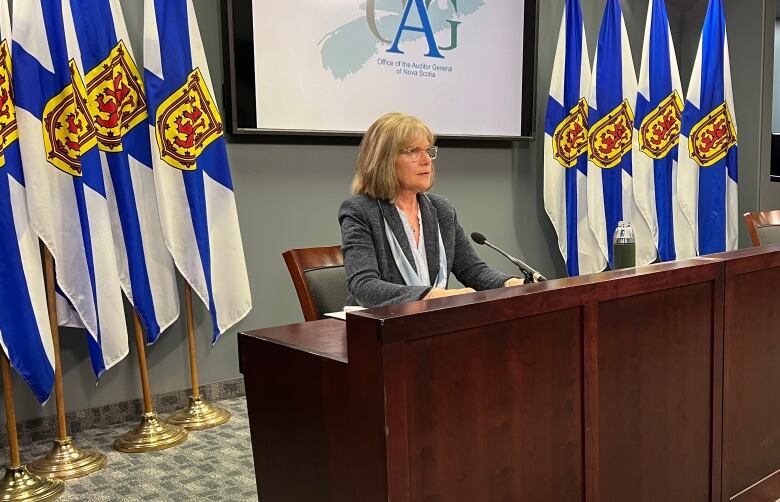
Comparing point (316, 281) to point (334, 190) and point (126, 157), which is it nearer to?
point (126, 157)

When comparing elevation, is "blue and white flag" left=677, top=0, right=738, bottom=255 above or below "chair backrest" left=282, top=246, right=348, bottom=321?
above

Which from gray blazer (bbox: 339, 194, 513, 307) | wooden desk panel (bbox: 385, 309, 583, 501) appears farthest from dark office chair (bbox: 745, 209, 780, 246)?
wooden desk panel (bbox: 385, 309, 583, 501)

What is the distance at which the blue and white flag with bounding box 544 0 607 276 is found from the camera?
4305mm

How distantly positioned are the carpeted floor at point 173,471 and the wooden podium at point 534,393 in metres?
1.01

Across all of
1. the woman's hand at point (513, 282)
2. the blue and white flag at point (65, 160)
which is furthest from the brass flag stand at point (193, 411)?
the woman's hand at point (513, 282)

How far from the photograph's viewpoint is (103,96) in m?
2.85

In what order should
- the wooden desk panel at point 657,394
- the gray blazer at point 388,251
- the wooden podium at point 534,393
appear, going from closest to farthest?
the wooden podium at point 534,393 < the wooden desk panel at point 657,394 < the gray blazer at point 388,251

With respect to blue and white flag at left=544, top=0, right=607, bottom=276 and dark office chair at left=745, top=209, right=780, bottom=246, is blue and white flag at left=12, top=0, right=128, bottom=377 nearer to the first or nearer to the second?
blue and white flag at left=544, top=0, right=607, bottom=276

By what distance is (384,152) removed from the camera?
7.35 feet

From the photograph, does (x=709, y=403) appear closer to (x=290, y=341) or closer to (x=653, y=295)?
(x=653, y=295)

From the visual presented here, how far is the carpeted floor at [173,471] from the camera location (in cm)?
246

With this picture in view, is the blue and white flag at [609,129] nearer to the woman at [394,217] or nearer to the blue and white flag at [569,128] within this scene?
the blue and white flag at [569,128]

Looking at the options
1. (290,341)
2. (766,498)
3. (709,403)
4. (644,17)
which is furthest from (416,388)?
(644,17)

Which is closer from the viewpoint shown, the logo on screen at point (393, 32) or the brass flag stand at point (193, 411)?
the brass flag stand at point (193, 411)
